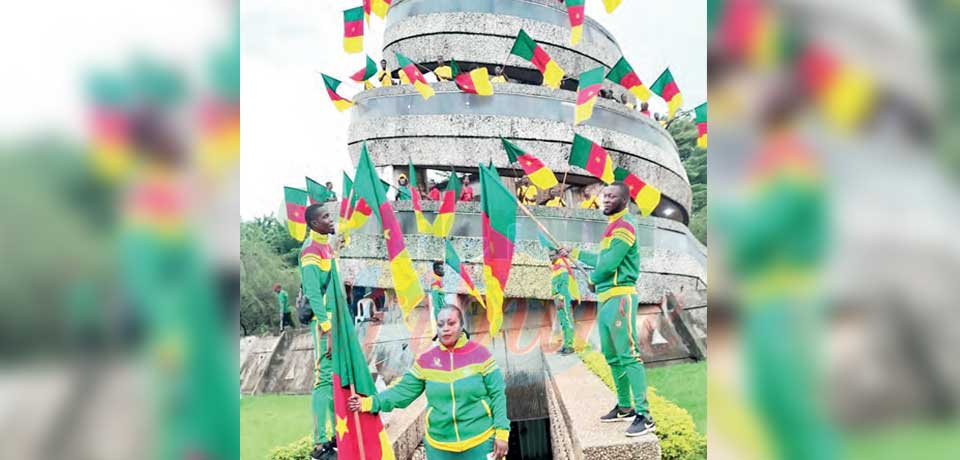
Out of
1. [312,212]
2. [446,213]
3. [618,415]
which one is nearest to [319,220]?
[312,212]

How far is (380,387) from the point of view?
13.8 ft

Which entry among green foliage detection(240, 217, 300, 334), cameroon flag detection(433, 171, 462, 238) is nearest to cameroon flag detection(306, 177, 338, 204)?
green foliage detection(240, 217, 300, 334)

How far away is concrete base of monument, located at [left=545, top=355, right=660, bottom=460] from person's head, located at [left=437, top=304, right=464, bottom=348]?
952mm

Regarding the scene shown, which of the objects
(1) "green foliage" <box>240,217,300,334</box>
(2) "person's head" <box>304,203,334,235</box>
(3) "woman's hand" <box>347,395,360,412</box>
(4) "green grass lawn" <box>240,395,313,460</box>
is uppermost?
(2) "person's head" <box>304,203,334,235</box>

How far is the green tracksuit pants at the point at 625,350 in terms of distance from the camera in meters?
3.93

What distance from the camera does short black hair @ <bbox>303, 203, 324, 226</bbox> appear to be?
13.9 ft

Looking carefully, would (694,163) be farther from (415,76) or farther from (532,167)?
(415,76)

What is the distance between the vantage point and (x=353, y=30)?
452 cm

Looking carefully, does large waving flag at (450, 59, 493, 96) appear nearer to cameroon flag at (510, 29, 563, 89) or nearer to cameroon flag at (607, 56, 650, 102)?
cameroon flag at (510, 29, 563, 89)

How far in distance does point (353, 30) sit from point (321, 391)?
247cm
